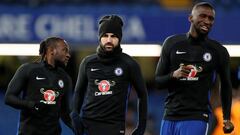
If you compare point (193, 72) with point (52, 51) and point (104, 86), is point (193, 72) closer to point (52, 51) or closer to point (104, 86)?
point (104, 86)

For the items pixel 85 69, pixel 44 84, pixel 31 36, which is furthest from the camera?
pixel 31 36

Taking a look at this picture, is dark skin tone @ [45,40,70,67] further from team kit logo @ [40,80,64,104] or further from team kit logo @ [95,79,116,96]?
team kit logo @ [95,79,116,96]

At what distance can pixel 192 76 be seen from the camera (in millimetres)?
7121

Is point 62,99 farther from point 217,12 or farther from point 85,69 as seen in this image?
point 217,12

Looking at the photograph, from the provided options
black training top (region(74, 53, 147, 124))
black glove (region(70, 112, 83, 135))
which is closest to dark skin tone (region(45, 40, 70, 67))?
black training top (region(74, 53, 147, 124))

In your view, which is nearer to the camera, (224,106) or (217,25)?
(224,106)

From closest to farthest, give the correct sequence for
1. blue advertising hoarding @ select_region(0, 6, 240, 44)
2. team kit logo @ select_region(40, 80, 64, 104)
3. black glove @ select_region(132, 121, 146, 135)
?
black glove @ select_region(132, 121, 146, 135)
team kit logo @ select_region(40, 80, 64, 104)
blue advertising hoarding @ select_region(0, 6, 240, 44)

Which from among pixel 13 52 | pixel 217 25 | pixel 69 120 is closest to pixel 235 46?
pixel 217 25

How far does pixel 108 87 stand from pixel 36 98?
0.85 m

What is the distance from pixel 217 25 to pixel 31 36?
10.2 ft

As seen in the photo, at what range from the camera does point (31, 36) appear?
515 inches

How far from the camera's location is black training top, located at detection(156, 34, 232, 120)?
714cm

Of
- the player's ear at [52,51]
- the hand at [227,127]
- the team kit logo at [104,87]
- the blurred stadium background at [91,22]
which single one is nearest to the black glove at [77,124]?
the team kit logo at [104,87]

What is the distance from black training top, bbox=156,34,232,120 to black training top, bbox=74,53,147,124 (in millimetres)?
240
